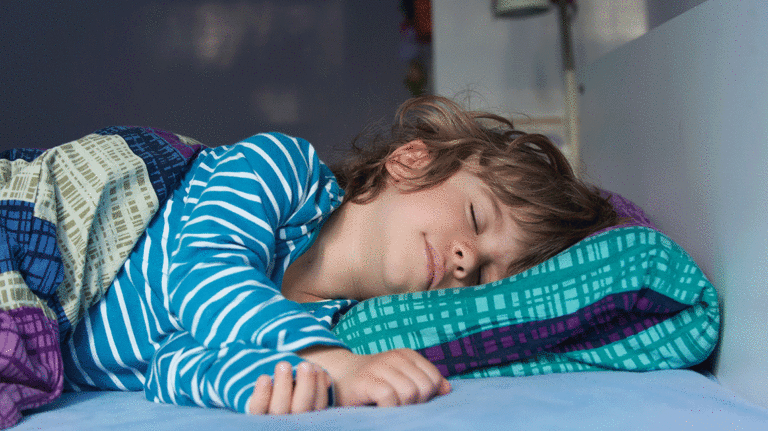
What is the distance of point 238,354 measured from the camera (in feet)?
2.12

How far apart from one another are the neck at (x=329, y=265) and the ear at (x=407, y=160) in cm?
8

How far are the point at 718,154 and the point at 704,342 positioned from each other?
0.73 feet

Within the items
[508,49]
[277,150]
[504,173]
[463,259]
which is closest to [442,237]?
[463,259]

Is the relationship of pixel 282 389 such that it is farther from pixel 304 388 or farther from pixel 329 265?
pixel 329 265

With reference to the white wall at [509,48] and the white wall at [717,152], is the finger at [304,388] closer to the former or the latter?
the white wall at [717,152]

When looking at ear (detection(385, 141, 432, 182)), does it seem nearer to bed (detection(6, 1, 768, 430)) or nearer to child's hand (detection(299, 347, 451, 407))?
bed (detection(6, 1, 768, 430))

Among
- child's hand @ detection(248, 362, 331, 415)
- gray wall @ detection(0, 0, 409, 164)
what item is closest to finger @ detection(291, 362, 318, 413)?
child's hand @ detection(248, 362, 331, 415)

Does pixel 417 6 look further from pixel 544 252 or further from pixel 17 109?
pixel 544 252

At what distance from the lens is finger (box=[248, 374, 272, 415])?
0.56 metres

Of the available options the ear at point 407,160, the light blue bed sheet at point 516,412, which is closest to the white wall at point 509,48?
the ear at point 407,160

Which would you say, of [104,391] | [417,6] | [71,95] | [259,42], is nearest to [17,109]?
[71,95]

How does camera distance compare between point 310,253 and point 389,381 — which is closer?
point 389,381

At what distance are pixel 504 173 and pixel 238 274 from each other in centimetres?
50

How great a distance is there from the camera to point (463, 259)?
3.17ft
